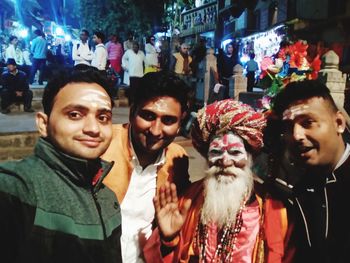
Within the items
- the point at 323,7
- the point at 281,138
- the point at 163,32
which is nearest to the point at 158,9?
the point at 163,32

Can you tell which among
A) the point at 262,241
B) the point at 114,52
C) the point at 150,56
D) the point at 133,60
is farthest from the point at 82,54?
the point at 262,241

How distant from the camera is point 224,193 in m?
2.44

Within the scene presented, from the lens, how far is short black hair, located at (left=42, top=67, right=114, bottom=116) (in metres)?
1.66

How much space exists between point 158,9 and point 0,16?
1397cm

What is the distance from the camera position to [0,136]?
705 centimetres

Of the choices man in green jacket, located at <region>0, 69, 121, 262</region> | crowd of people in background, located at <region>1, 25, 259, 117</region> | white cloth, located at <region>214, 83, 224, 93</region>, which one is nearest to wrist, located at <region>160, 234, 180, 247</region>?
man in green jacket, located at <region>0, 69, 121, 262</region>

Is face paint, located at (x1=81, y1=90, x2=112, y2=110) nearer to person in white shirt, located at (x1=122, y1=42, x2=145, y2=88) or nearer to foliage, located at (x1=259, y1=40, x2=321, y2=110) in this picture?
foliage, located at (x1=259, y1=40, x2=321, y2=110)

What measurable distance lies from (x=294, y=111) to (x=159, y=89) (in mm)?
1021

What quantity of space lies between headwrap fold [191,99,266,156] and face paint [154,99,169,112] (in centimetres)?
27

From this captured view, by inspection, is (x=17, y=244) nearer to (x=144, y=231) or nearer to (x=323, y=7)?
(x=144, y=231)

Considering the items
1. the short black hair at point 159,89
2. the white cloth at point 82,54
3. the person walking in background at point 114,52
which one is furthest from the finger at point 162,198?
the person walking in background at point 114,52

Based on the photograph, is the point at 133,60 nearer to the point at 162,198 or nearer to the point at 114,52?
the point at 114,52

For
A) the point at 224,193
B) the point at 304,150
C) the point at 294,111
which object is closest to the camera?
the point at 304,150

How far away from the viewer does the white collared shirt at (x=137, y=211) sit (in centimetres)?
242
